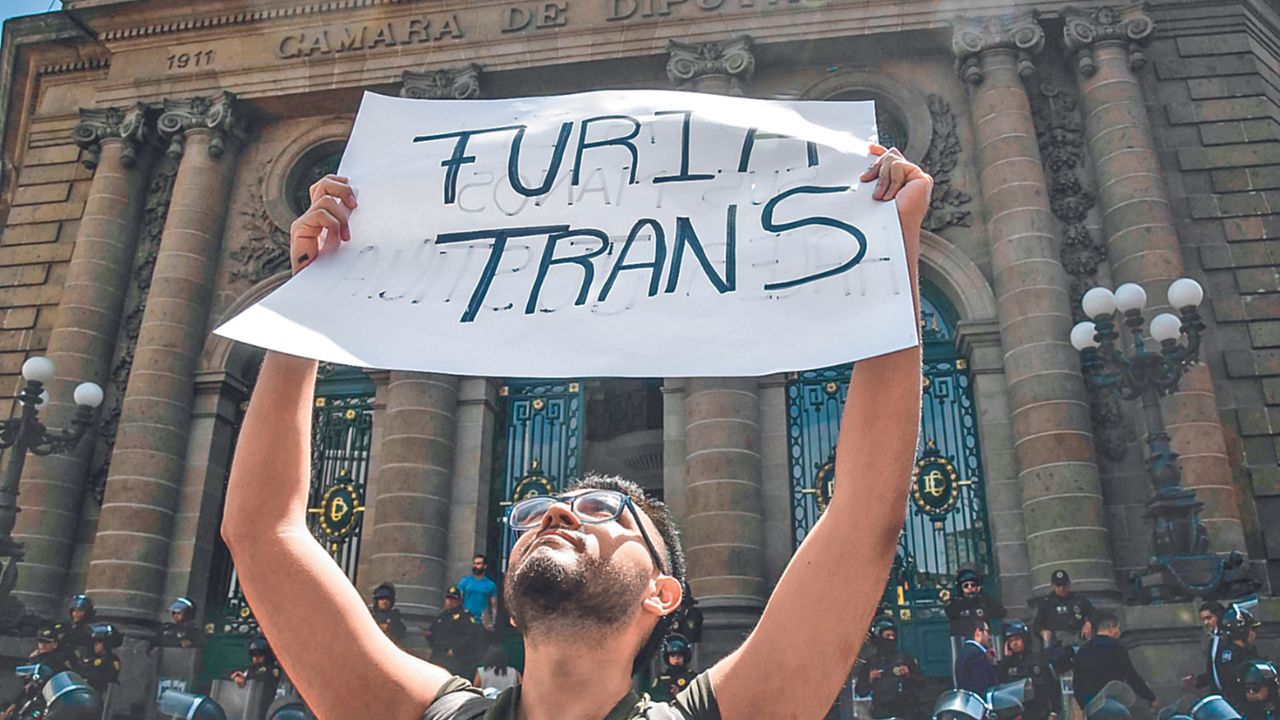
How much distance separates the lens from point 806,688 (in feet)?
7.00

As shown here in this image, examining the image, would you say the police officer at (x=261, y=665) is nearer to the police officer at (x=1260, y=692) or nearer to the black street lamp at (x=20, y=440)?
the black street lamp at (x=20, y=440)

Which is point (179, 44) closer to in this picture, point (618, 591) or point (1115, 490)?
point (1115, 490)

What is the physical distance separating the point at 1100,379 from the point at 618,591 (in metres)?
10.0

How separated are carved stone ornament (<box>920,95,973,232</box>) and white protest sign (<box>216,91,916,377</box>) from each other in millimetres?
11684

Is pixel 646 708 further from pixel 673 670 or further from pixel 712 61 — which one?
pixel 712 61

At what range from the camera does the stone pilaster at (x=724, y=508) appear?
1208 centimetres

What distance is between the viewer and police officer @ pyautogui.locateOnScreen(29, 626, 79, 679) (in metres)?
10.8

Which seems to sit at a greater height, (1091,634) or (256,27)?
(256,27)

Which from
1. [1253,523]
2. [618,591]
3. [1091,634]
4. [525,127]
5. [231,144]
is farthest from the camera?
[231,144]

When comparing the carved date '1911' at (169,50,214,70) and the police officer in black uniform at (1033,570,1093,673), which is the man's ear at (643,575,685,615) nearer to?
the police officer in black uniform at (1033,570,1093,673)

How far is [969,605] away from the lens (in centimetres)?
1034

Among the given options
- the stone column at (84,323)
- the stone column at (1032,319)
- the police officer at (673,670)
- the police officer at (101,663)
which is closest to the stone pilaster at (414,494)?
the police officer at (101,663)

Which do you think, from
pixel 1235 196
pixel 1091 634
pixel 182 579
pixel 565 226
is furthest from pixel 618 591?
pixel 1235 196

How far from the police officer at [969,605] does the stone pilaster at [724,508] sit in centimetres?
253
